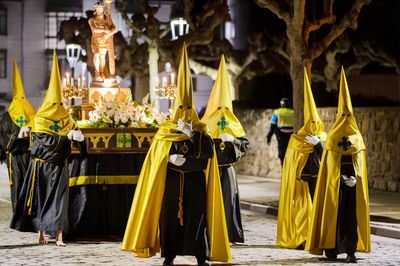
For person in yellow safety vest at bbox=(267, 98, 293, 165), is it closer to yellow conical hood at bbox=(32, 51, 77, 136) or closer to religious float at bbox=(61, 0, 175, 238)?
religious float at bbox=(61, 0, 175, 238)

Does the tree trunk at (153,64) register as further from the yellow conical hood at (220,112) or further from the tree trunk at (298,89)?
the yellow conical hood at (220,112)

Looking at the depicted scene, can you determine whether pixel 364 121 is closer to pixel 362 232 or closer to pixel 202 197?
pixel 362 232

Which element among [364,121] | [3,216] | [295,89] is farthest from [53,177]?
[364,121]

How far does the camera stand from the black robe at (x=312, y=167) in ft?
34.6

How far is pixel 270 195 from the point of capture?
704 inches

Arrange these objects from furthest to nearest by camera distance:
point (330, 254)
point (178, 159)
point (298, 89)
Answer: point (298, 89) → point (330, 254) → point (178, 159)

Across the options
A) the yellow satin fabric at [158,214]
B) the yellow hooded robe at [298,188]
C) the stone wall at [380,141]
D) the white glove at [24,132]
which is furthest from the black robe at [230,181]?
the stone wall at [380,141]

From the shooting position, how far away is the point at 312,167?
10.6 metres

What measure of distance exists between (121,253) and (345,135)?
3.23 meters

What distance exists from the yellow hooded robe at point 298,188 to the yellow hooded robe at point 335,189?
2.43 feet

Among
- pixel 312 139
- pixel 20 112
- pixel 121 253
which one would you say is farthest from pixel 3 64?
pixel 312 139

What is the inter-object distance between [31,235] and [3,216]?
241 cm

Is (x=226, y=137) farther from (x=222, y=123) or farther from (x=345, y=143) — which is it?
(x=345, y=143)

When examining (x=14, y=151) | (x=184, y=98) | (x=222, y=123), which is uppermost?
(x=184, y=98)
